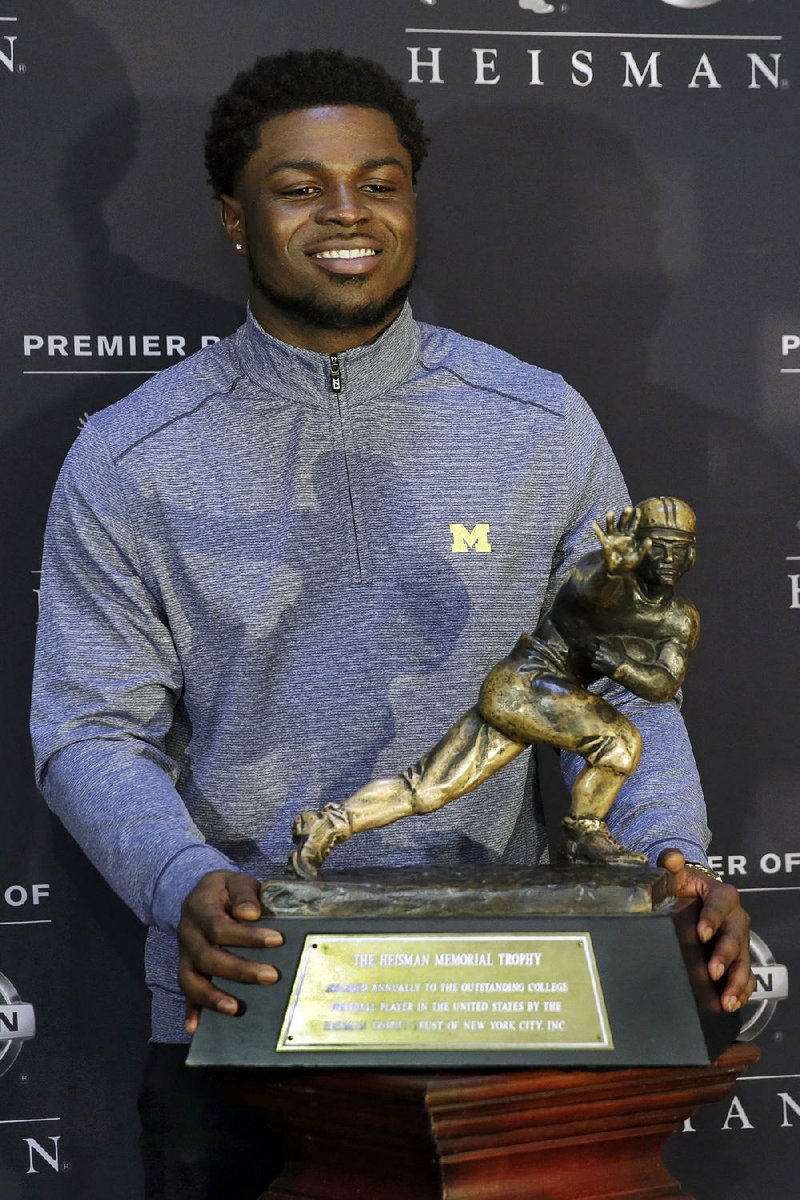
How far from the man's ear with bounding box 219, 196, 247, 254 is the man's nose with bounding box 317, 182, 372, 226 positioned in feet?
0.51

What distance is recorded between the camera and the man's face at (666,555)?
56.1 inches

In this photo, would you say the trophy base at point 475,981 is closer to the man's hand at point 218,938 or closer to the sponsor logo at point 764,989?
the man's hand at point 218,938

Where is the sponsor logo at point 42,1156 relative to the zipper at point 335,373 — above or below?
below

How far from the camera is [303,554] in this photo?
1.86 m

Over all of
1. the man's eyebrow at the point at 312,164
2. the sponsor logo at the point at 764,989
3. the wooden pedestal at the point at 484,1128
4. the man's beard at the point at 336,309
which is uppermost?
the man's eyebrow at the point at 312,164

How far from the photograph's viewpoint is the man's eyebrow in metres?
1.85

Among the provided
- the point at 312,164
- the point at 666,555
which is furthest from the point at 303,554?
the point at 666,555

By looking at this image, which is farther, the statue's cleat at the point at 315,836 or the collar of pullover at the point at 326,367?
the collar of pullover at the point at 326,367

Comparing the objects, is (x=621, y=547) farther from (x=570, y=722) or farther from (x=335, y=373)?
(x=335, y=373)

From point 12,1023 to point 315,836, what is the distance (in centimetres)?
100

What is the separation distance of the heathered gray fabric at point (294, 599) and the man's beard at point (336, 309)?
37 mm

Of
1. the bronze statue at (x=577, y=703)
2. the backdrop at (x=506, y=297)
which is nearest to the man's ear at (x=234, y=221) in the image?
the backdrop at (x=506, y=297)

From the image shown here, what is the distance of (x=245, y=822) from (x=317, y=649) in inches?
8.7

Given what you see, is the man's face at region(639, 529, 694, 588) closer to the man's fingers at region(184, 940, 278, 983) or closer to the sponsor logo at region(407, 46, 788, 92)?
the man's fingers at region(184, 940, 278, 983)
